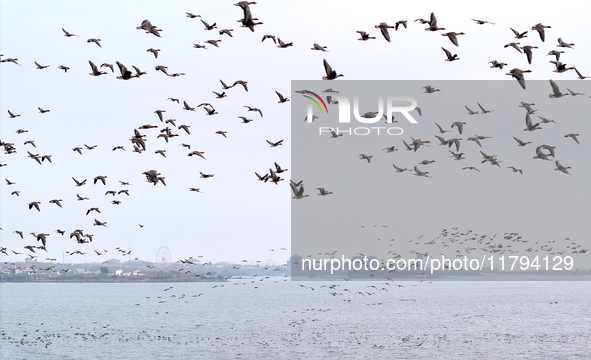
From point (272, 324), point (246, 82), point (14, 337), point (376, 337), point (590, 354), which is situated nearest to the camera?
point (246, 82)

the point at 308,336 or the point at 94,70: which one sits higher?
the point at 94,70

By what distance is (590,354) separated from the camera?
6906cm

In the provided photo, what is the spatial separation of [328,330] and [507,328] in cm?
2532

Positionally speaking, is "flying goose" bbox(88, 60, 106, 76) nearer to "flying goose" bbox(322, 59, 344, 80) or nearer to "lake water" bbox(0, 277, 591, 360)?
"flying goose" bbox(322, 59, 344, 80)

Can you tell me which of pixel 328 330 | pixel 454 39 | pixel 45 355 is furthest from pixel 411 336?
pixel 454 39

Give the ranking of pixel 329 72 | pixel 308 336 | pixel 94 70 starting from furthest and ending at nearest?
1. pixel 308 336
2. pixel 94 70
3. pixel 329 72

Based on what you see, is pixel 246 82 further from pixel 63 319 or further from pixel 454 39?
pixel 63 319

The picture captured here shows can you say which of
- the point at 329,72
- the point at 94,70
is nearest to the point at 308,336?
the point at 94,70

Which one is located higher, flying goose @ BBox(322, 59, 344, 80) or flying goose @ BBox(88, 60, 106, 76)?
flying goose @ BBox(88, 60, 106, 76)

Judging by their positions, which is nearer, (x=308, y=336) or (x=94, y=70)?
(x=94, y=70)

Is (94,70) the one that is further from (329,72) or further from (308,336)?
(308,336)

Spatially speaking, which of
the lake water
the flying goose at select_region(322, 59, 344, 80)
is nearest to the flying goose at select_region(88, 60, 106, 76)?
the flying goose at select_region(322, 59, 344, 80)

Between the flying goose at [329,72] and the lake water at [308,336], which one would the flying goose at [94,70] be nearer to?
the flying goose at [329,72]

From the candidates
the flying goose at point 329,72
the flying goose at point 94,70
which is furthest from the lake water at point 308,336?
the flying goose at point 329,72
